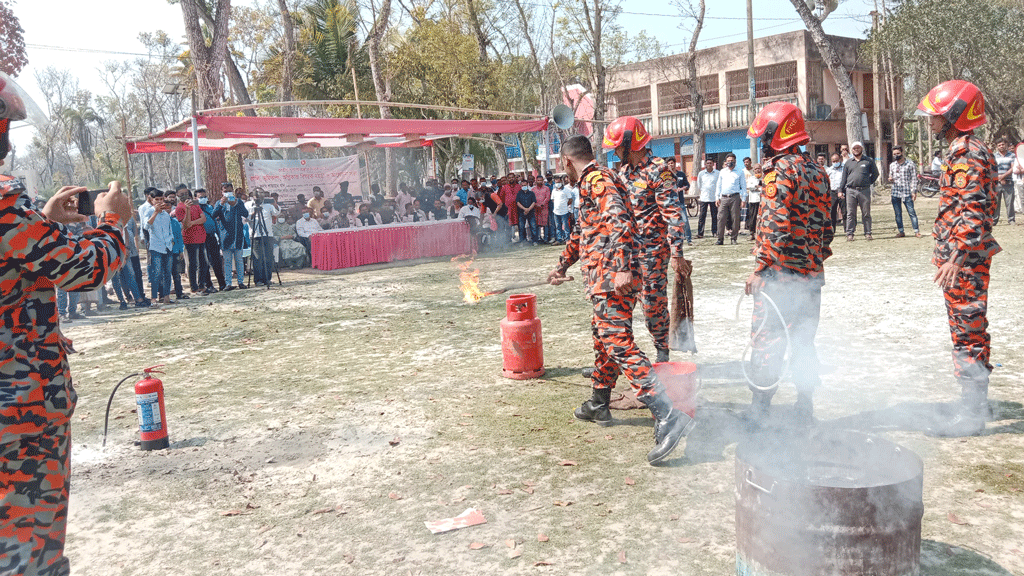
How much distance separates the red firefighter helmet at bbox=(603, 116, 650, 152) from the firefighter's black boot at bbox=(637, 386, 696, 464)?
222 centimetres

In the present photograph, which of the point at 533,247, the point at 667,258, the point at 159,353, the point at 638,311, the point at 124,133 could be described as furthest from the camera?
the point at 533,247

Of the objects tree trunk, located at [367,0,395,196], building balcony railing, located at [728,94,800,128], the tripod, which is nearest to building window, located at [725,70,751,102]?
building balcony railing, located at [728,94,800,128]

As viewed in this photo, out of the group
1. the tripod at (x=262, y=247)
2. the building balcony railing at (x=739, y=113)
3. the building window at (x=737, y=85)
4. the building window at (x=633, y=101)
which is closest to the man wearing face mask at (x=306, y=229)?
the tripod at (x=262, y=247)

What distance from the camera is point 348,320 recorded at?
34.2 feet

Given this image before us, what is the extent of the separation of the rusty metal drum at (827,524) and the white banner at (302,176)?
1898 cm

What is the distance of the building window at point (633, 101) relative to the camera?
1870 inches

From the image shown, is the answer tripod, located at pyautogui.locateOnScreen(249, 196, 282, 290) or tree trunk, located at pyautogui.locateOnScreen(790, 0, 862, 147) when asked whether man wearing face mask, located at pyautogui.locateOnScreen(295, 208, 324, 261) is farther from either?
tree trunk, located at pyautogui.locateOnScreen(790, 0, 862, 147)

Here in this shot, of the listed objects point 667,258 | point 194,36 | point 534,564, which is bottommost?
point 534,564

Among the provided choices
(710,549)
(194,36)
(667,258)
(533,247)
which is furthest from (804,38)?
(710,549)

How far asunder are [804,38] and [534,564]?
42.6m

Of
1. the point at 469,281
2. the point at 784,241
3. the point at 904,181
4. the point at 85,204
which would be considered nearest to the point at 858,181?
the point at 904,181

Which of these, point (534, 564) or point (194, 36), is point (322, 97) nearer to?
point (194, 36)

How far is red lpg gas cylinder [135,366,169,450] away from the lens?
211 inches

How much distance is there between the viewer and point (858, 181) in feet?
49.5
